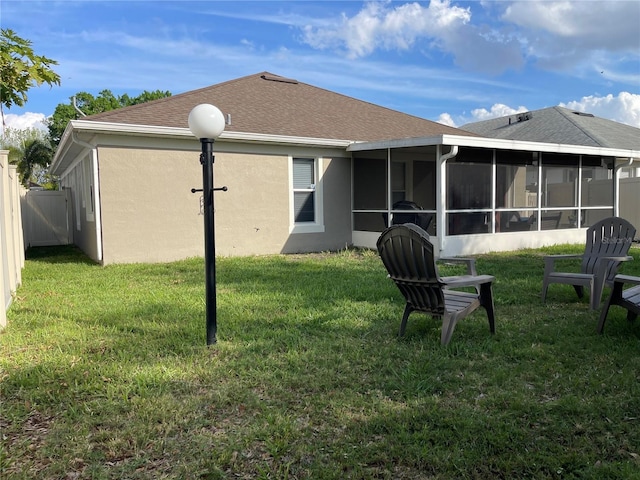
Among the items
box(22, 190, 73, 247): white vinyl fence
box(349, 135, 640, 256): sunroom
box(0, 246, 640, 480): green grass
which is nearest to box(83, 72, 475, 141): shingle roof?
box(349, 135, 640, 256): sunroom

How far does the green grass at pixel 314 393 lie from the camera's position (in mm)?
2512

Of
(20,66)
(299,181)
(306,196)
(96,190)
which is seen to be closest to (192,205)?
(96,190)

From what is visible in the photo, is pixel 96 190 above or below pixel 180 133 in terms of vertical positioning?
below

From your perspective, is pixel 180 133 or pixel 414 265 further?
pixel 180 133

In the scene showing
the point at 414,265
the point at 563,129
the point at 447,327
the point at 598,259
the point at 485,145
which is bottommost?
the point at 447,327

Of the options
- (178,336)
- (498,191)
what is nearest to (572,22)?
(498,191)

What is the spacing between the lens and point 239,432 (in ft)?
9.29

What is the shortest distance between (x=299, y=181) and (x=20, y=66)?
6752mm

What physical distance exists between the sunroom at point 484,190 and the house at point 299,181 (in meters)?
0.03

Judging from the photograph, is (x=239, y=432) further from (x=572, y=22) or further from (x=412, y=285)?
(x=572, y=22)

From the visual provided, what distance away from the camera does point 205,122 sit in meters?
4.16

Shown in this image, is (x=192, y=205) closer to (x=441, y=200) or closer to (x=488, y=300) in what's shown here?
(x=441, y=200)

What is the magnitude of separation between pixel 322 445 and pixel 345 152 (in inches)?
397

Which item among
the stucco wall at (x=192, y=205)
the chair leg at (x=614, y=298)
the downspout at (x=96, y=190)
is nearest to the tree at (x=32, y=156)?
the downspout at (x=96, y=190)
